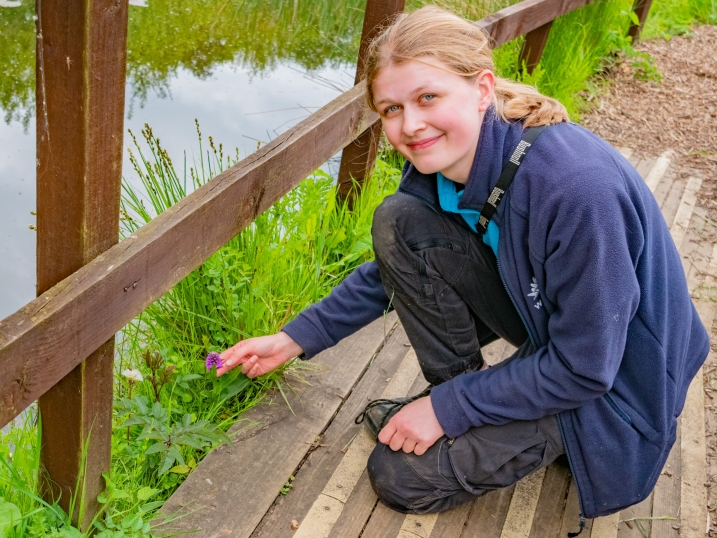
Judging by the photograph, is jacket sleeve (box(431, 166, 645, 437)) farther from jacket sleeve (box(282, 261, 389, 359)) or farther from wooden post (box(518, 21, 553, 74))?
wooden post (box(518, 21, 553, 74))

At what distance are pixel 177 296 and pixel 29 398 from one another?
101 cm

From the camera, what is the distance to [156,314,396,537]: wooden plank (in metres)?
1.88

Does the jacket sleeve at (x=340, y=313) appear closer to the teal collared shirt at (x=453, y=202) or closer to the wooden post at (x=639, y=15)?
the teal collared shirt at (x=453, y=202)

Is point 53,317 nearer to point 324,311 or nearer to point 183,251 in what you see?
point 183,251

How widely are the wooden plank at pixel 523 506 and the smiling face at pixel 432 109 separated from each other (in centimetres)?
92

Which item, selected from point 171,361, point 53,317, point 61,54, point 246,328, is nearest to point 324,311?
point 246,328

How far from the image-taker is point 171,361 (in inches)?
87.7

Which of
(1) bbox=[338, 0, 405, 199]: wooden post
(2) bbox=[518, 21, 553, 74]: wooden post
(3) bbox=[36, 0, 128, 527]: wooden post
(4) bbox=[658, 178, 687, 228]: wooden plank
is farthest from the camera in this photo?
(2) bbox=[518, 21, 553, 74]: wooden post

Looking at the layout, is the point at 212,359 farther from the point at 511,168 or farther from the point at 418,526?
the point at 511,168

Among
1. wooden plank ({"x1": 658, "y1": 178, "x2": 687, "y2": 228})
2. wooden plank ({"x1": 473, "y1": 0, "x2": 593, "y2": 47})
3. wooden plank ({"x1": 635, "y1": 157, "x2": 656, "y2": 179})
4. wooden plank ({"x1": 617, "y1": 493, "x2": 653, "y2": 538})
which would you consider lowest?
wooden plank ({"x1": 635, "y1": 157, "x2": 656, "y2": 179})

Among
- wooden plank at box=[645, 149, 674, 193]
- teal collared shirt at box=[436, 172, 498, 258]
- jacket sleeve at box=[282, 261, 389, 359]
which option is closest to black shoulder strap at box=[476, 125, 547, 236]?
teal collared shirt at box=[436, 172, 498, 258]

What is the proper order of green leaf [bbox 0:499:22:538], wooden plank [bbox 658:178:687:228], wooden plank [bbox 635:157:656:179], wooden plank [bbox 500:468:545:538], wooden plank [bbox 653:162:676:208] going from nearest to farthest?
green leaf [bbox 0:499:22:538], wooden plank [bbox 500:468:545:538], wooden plank [bbox 658:178:687:228], wooden plank [bbox 653:162:676:208], wooden plank [bbox 635:157:656:179]

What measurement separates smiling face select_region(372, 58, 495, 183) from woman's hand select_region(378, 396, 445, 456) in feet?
2.01

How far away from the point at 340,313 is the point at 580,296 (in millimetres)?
768
